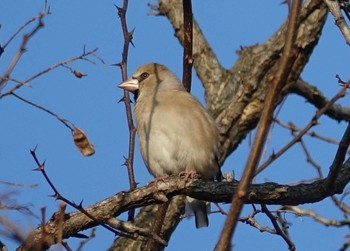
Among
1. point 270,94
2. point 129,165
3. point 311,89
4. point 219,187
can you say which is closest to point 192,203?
point 129,165

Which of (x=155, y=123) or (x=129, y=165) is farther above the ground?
(x=155, y=123)

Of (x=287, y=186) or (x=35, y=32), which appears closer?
(x=35, y=32)

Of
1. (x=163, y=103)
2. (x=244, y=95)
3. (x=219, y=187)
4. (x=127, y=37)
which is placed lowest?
(x=219, y=187)

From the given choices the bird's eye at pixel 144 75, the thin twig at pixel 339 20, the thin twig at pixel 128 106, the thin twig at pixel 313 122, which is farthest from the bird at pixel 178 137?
the thin twig at pixel 313 122

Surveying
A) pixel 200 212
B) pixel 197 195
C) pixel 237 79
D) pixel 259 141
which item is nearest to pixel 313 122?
pixel 259 141

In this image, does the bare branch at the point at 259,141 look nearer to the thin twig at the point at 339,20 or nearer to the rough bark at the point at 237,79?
the thin twig at the point at 339,20

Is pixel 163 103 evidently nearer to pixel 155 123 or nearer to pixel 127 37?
pixel 155 123

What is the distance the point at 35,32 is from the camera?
146 inches

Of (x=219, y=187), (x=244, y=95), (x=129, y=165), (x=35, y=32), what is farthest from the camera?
(x=244, y=95)

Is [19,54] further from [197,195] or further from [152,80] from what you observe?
[152,80]

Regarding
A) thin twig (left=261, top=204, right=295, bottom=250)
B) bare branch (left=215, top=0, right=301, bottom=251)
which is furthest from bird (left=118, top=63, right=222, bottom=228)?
bare branch (left=215, top=0, right=301, bottom=251)

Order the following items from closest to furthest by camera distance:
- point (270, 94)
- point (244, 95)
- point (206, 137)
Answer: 1. point (270, 94)
2. point (206, 137)
3. point (244, 95)

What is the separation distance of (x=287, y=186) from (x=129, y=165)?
0.98 meters

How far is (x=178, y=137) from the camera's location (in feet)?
18.5
